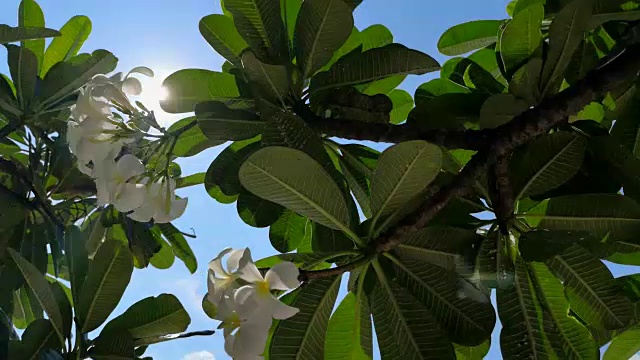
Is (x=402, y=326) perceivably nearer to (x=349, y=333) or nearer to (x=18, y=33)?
(x=349, y=333)

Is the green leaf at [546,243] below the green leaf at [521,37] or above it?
below

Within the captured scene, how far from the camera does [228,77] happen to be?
1.08 meters

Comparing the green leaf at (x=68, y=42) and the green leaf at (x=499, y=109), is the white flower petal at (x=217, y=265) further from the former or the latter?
the green leaf at (x=68, y=42)

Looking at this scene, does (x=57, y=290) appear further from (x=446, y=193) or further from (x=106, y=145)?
(x=446, y=193)

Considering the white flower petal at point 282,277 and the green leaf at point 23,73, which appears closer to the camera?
the white flower petal at point 282,277

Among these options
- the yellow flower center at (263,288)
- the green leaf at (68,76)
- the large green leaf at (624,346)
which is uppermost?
the green leaf at (68,76)

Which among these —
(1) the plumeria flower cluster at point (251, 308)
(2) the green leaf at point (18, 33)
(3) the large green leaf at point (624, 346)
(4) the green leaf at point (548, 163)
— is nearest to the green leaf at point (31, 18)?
(2) the green leaf at point (18, 33)

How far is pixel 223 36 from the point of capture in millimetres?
1162

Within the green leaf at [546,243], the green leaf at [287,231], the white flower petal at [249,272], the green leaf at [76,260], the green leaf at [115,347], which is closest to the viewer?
the white flower petal at [249,272]

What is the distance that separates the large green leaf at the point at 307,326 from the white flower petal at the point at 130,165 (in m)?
0.30

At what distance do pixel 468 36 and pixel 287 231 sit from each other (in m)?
0.54

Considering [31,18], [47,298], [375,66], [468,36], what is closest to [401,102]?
[468,36]

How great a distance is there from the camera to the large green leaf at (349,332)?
1.01m

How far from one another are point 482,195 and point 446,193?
213 millimetres
